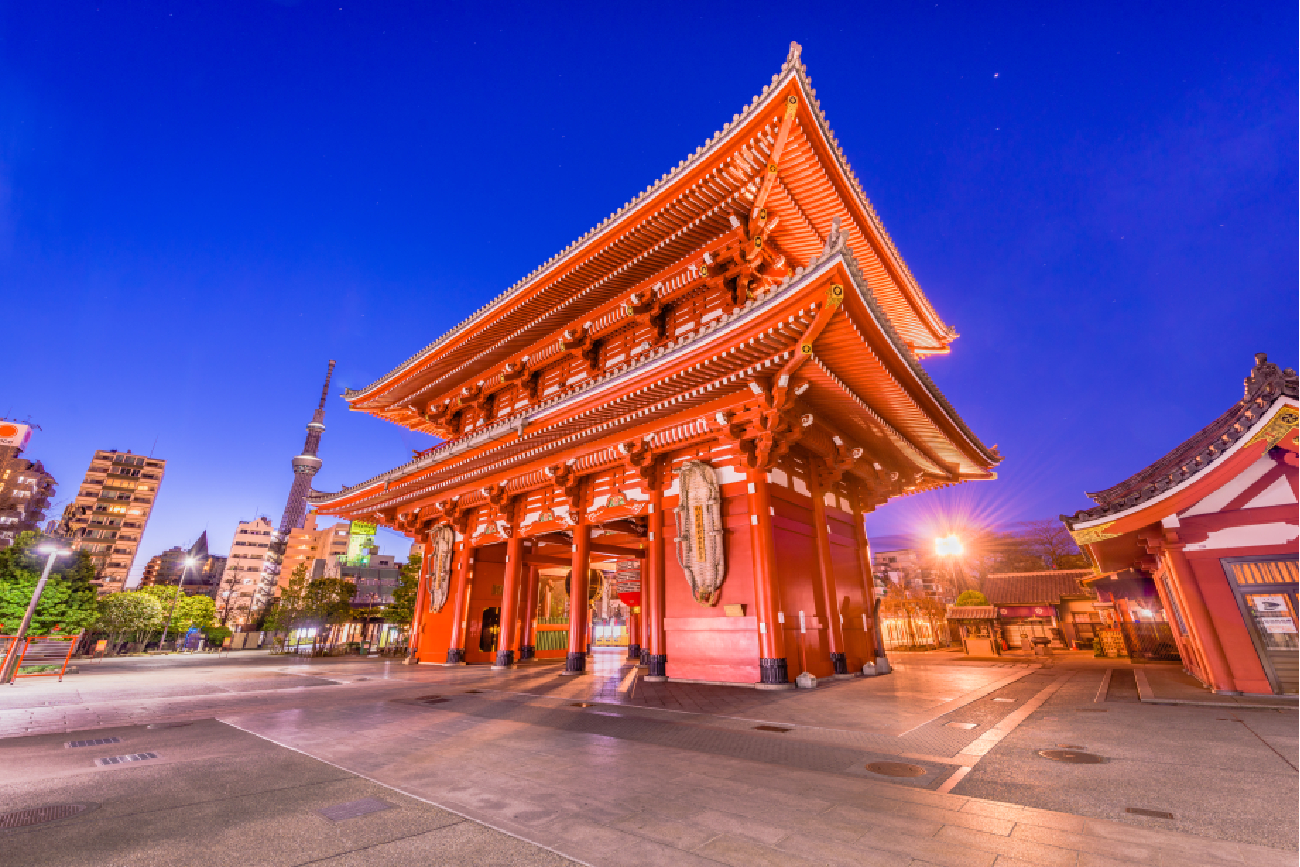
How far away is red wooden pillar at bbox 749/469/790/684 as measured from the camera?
400 inches

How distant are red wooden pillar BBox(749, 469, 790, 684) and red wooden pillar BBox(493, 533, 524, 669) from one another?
27.2ft

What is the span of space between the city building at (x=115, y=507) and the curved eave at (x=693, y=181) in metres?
90.0

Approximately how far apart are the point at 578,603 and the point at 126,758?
944 cm

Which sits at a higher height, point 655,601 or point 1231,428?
point 1231,428

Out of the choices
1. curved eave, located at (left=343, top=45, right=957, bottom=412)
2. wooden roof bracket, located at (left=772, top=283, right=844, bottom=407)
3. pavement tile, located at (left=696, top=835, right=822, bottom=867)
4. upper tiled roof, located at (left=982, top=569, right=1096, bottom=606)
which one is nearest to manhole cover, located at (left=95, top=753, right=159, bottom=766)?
pavement tile, located at (left=696, top=835, right=822, bottom=867)

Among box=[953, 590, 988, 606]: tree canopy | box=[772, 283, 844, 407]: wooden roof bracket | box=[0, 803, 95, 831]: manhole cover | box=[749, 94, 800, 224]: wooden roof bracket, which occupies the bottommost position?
box=[0, 803, 95, 831]: manhole cover

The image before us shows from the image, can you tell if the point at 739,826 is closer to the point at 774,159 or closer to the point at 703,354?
the point at 703,354

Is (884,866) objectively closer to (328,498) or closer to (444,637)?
(444,637)

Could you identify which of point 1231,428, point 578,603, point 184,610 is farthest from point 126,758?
point 184,610

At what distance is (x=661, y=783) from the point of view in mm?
4246

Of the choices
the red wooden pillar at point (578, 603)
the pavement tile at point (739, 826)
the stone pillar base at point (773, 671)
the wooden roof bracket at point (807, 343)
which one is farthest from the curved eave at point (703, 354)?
the pavement tile at point (739, 826)

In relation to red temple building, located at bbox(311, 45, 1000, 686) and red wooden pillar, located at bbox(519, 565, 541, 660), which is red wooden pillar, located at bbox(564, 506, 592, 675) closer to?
red temple building, located at bbox(311, 45, 1000, 686)

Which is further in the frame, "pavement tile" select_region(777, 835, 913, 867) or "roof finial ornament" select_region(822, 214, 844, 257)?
"roof finial ornament" select_region(822, 214, 844, 257)

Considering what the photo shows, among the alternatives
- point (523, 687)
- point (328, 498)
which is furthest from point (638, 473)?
point (328, 498)
